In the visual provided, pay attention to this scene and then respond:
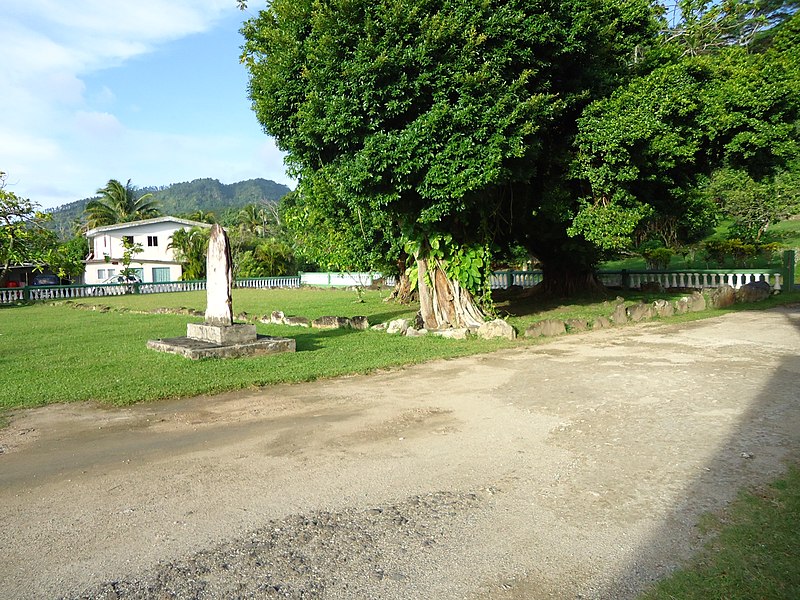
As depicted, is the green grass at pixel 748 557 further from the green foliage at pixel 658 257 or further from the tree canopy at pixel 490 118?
the green foliage at pixel 658 257

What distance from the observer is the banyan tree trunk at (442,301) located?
13.5 m

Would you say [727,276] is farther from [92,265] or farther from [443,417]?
[92,265]

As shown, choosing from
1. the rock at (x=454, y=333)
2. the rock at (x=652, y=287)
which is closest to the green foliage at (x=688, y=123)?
the rock at (x=454, y=333)

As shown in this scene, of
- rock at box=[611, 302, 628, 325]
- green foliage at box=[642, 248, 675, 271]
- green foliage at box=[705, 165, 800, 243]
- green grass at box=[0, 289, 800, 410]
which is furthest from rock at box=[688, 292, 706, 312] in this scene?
green foliage at box=[705, 165, 800, 243]

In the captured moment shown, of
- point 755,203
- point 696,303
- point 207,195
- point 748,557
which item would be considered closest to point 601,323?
point 696,303

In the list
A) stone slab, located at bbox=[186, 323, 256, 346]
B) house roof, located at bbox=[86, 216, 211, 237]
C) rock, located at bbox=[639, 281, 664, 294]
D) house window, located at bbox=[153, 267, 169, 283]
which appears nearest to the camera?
stone slab, located at bbox=[186, 323, 256, 346]

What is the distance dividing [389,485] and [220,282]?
7.90 metres

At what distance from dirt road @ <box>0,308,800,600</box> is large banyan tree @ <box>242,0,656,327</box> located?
4.49 metres

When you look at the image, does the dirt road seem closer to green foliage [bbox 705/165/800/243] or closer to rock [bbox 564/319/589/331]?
rock [bbox 564/319/589/331]

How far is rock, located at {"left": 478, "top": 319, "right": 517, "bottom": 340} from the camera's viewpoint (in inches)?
474

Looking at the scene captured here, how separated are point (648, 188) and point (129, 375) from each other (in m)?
13.4

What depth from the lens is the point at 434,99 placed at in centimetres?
1061

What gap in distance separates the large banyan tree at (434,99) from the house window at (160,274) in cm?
3608

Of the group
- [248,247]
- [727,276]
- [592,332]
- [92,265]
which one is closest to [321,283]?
[248,247]
